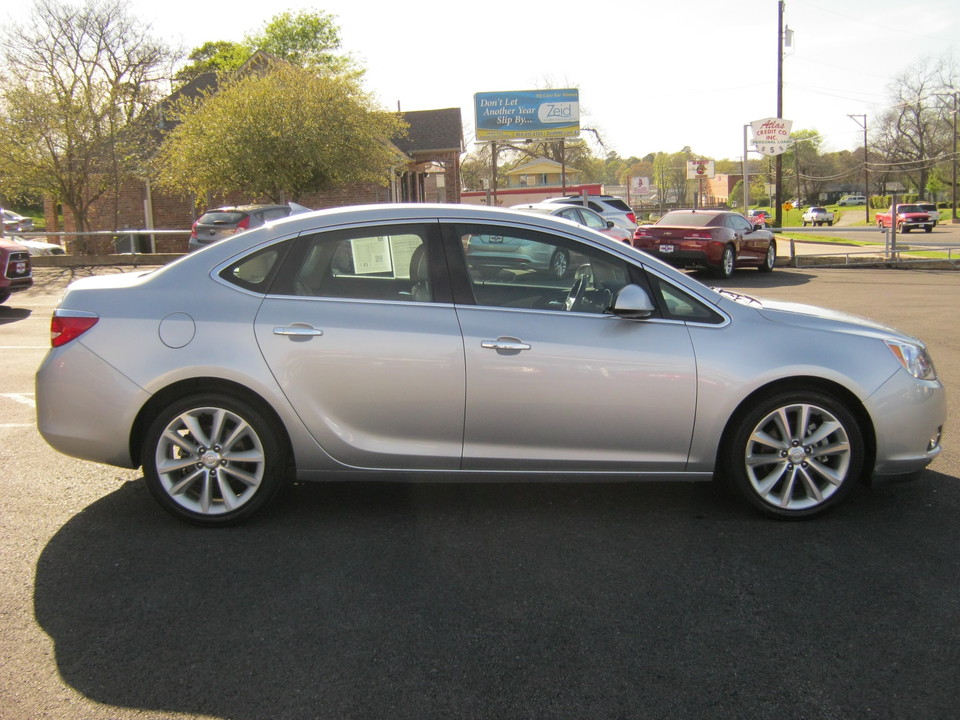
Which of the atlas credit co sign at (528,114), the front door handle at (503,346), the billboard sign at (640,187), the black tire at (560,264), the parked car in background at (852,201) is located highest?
the atlas credit co sign at (528,114)

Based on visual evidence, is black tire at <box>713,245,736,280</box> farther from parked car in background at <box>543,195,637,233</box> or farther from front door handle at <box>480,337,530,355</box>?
front door handle at <box>480,337,530,355</box>

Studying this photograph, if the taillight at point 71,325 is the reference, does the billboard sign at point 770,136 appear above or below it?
above

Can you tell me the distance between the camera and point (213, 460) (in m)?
4.57

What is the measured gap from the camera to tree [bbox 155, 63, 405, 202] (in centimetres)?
2456

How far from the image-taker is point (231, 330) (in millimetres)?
4520

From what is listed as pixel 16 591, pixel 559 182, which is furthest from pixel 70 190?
pixel 559 182

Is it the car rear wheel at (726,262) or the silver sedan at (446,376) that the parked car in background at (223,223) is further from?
the silver sedan at (446,376)

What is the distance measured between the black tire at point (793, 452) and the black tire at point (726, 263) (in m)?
15.8

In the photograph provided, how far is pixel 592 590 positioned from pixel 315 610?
119 cm

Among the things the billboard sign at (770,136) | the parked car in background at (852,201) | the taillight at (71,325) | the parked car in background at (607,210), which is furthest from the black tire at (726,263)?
the parked car in background at (852,201)

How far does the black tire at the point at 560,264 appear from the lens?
4.76 m

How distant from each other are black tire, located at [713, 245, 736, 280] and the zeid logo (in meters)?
21.0

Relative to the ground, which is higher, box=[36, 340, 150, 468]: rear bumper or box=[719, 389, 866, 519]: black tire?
box=[36, 340, 150, 468]: rear bumper

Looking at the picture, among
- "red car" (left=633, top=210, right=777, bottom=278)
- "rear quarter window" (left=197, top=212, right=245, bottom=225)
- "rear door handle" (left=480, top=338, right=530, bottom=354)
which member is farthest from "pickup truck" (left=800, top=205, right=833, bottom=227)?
"rear door handle" (left=480, top=338, right=530, bottom=354)
